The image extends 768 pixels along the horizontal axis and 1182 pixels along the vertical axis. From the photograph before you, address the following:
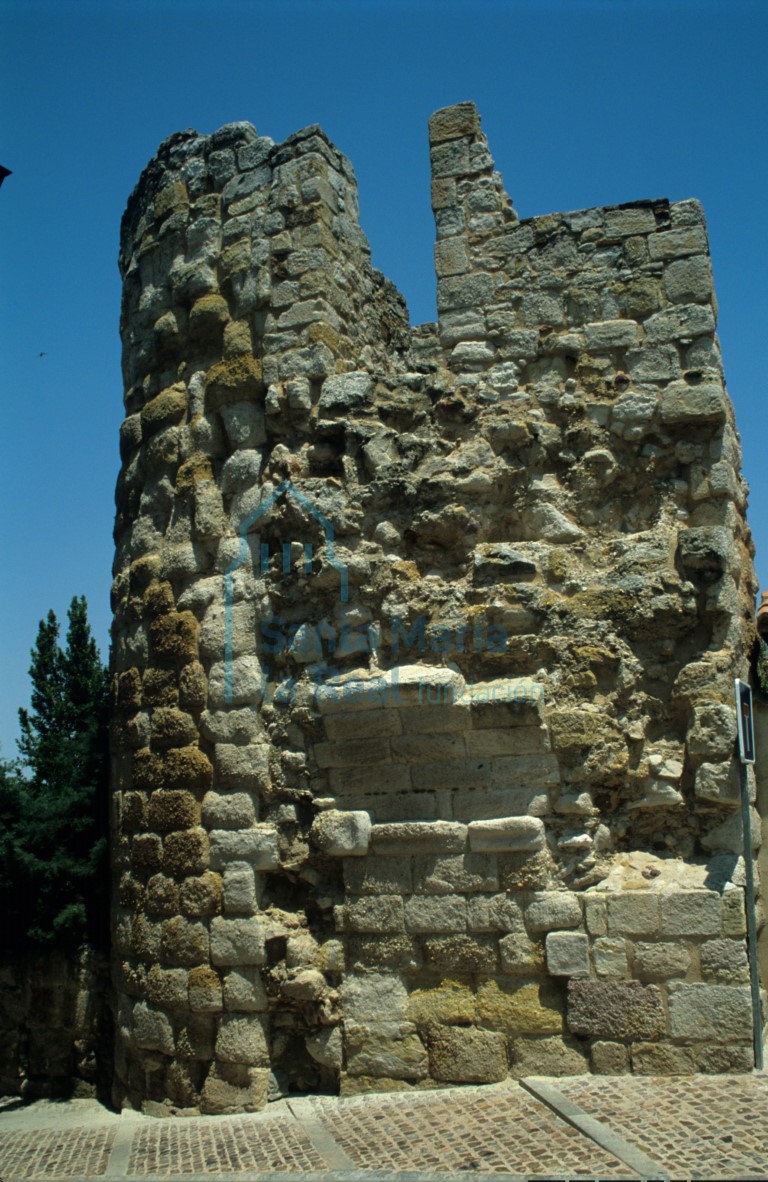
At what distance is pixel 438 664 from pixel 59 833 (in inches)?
110

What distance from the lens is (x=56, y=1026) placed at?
6.36m

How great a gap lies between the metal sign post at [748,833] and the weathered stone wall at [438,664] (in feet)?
0.20

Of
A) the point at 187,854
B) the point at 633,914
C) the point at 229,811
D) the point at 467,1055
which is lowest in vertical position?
the point at 467,1055

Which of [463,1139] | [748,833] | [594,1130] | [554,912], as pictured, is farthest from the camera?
[554,912]

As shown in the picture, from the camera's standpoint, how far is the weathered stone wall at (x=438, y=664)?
489 centimetres

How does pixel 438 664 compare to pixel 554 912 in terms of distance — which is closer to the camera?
pixel 554 912

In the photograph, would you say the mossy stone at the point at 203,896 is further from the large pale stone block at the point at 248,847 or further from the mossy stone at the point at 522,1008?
the mossy stone at the point at 522,1008

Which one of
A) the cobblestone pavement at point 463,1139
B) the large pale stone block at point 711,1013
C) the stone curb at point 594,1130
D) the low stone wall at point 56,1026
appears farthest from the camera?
the low stone wall at point 56,1026

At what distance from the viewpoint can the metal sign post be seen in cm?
464

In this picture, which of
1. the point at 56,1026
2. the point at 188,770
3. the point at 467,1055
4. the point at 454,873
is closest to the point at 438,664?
the point at 454,873

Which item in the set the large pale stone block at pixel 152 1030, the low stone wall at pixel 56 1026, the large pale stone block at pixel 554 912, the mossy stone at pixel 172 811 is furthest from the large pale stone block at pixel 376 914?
the low stone wall at pixel 56 1026

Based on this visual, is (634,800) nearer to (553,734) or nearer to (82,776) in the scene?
(553,734)

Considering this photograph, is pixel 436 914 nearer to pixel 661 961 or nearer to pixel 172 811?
pixel 661 961

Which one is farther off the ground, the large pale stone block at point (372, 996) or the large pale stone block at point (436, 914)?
the large pale stone block at point (436, 914)
